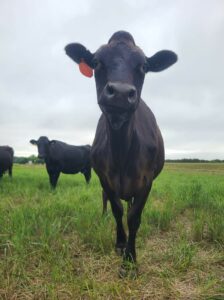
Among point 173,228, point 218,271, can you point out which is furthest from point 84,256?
point 173,228

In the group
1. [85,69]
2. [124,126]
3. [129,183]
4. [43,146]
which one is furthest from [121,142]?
[43,146]

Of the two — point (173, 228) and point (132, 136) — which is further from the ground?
point (132, 136)

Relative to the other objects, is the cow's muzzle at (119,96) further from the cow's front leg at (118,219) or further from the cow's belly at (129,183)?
the cow's front leg at (118,219)

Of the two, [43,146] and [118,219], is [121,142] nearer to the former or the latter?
[118,219]

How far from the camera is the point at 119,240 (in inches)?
158

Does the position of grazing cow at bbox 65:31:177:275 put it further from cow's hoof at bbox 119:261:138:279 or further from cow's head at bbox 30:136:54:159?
cow's head at bbox 30:136:54:159

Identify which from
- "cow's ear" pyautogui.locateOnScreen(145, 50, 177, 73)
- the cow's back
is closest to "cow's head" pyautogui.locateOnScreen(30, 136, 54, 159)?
the cow's back

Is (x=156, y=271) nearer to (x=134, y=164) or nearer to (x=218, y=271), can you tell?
(x=218, y=271)

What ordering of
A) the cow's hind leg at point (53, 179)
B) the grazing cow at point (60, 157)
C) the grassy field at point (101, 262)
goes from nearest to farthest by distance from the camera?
1. the grassy field at point (101, 262)
2. the cow's hind leg at point (53, 179)
3. the grazing cow at point (60, 157)

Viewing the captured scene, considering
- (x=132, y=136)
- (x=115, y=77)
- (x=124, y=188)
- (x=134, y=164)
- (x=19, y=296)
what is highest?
(x=115, y=77)

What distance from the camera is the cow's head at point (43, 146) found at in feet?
45.3

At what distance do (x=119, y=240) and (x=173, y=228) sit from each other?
125cm

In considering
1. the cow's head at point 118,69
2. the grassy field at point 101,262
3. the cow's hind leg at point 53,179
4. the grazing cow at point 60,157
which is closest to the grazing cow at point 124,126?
the cow's head at point 118,69

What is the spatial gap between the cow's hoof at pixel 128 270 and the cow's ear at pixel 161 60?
2.07m
